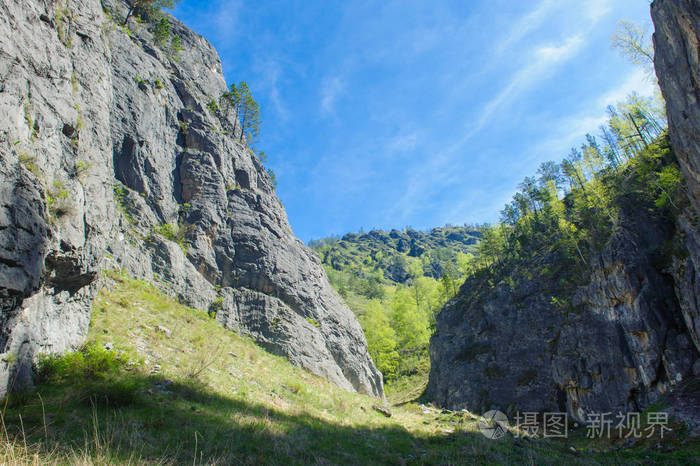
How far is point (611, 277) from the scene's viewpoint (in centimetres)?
2466

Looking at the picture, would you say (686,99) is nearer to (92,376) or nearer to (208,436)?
(208,436)

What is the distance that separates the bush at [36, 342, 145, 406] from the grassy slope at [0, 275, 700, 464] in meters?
0.23

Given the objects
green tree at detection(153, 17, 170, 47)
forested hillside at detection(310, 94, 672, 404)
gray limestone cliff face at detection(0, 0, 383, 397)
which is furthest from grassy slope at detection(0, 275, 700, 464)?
green tree at detection(153, 17, 170, 47)

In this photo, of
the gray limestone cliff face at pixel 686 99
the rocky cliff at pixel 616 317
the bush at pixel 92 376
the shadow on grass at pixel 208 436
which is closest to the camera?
the shadow on grass at pixel 208 436

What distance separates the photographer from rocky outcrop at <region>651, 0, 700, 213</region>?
44.3 feet

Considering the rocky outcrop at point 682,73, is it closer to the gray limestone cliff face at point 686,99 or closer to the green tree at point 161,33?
the gray limestone cliff face at point 686,99

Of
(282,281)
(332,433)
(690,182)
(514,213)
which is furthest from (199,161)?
(514,213)

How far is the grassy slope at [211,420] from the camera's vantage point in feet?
18.1

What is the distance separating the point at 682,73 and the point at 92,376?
84.4ft

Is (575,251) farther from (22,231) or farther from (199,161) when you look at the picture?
(22,231)

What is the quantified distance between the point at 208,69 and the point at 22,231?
130 feet

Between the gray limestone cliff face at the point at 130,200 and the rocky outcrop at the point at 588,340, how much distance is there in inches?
574

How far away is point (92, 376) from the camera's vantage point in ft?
27.8

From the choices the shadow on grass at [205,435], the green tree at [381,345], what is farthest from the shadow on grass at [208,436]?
the green tree at [381,345]
